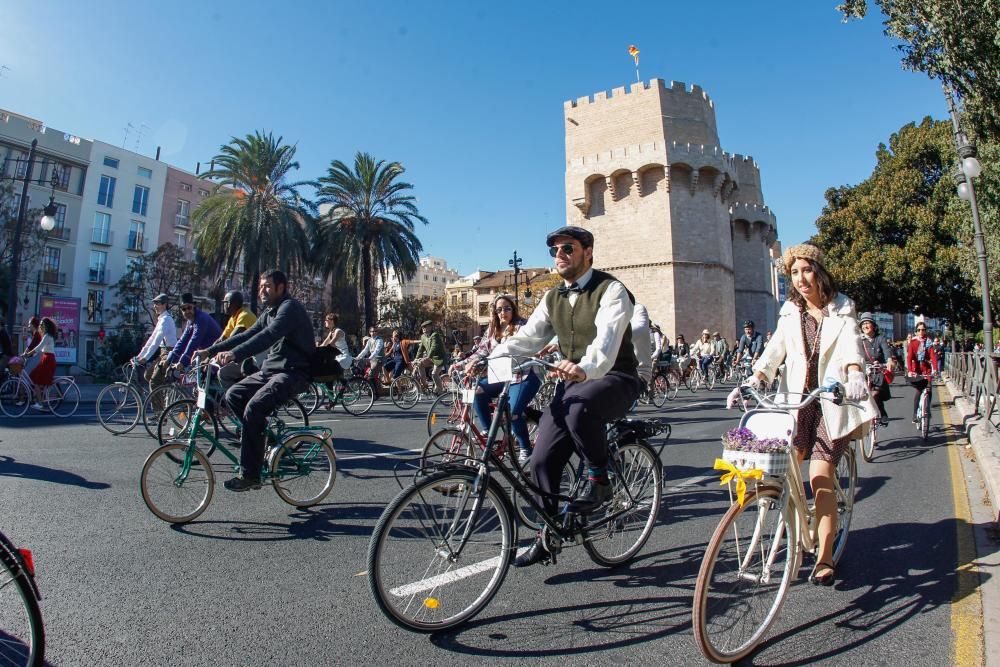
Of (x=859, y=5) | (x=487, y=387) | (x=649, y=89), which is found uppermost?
(x=649, y=89)

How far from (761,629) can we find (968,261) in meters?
26.1

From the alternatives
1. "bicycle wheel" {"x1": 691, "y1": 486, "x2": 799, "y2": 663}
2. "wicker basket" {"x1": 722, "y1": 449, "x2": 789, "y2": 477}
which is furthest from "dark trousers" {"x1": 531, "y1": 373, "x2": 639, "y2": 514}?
"bicycle wheel" {"x1": 691, "y1": 486, "x2": 799, "y2": 663}

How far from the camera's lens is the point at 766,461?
2586 mm

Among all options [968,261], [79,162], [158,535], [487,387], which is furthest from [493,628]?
[79,162]

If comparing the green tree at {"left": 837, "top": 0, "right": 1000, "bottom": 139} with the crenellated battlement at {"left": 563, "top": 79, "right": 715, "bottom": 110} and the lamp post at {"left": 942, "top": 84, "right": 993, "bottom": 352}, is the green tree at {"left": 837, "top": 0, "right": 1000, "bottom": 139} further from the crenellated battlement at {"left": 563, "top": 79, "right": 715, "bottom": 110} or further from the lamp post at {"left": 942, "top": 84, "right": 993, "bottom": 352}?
the crenellated battlement at {"left": 563, "top": 79, "right": 715, "bottom": 110}

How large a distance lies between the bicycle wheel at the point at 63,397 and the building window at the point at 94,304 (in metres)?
34.4

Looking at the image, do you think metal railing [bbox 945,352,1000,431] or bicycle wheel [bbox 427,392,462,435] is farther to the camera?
metal railing [bbox 945,352,1000,431]

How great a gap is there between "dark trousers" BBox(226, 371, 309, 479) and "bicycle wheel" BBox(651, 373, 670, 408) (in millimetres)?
10523

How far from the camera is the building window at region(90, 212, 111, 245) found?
43688 mm

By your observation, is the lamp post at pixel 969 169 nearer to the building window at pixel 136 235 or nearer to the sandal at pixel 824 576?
the sandal at pixel 824 576

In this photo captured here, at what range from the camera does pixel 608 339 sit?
3.12 m

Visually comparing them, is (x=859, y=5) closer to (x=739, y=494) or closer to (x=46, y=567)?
(x=739, y=494)

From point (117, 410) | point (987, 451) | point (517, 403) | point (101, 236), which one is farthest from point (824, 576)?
point (101, 236)

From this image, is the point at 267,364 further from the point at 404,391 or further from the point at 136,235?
the point at 136,235
